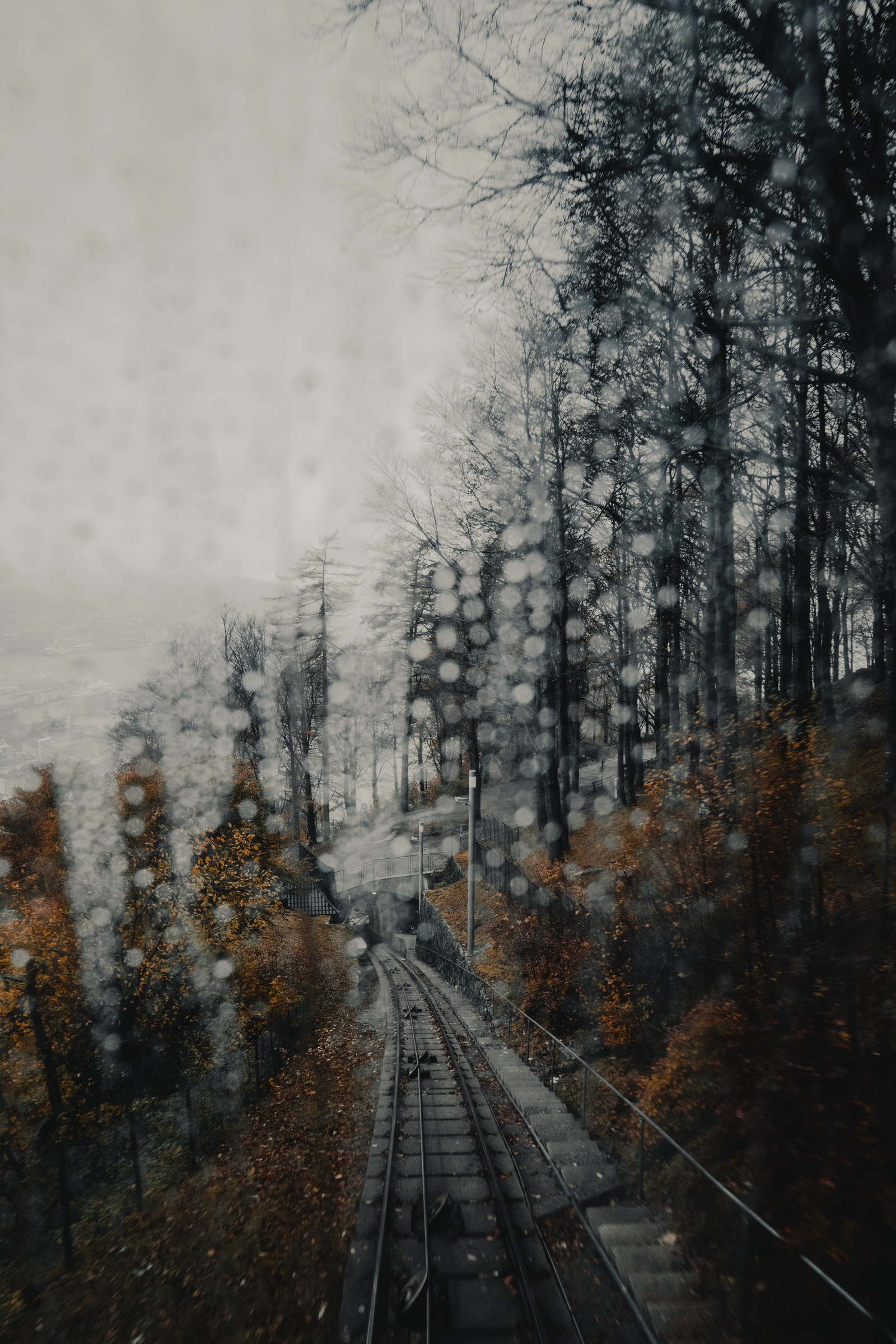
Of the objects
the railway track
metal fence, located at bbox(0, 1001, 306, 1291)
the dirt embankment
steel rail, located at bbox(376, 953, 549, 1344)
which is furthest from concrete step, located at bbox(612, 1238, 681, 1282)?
metal fence, located at bbox(0, 1001, 306, 1291)

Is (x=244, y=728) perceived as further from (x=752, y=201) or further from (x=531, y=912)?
(x=752, y=201)

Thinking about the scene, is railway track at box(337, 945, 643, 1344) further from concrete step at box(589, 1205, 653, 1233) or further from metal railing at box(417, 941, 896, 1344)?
metal railing at box(417, 941, 896, 1344)

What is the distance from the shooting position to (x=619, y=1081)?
8.82 metres

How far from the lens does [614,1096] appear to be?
28.7ft

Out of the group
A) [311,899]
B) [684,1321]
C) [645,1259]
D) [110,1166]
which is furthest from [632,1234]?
[311,899]

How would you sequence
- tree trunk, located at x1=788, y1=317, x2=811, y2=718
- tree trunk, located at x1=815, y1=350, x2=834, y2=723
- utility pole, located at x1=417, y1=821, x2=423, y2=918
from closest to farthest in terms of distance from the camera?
tree trunk, located at x1=788, y1=317, x2=811, y2=718
tree trunk, located at x1=815, y1=350, x2=834, y2=723
utility pole, located at x1=417, y1=821, x2=423, y2=918

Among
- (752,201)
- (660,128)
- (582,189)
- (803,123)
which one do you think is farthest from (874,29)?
(582,189)

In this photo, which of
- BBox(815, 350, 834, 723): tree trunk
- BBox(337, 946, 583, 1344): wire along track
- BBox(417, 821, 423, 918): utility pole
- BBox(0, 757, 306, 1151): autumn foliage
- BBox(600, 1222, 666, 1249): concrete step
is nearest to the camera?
BBox(337, 946, 583, 1344): wire along track

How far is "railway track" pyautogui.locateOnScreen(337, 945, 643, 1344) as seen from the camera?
5281 mm

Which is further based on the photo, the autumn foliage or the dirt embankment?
the autumn foliage

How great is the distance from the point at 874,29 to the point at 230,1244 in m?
13.9

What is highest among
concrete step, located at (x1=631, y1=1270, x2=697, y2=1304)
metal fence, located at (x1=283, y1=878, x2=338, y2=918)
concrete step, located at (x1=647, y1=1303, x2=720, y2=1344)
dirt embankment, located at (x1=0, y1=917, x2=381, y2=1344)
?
concrete step, located at (x1=647, y1=1303, x2=720, y2=1344)

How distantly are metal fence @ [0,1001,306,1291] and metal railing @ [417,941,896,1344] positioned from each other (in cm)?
590

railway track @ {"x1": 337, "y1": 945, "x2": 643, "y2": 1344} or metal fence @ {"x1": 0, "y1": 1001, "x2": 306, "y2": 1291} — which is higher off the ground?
railway track @ {"x1": 337, "y1": 945, "x2": 643, "y2": 1344}
